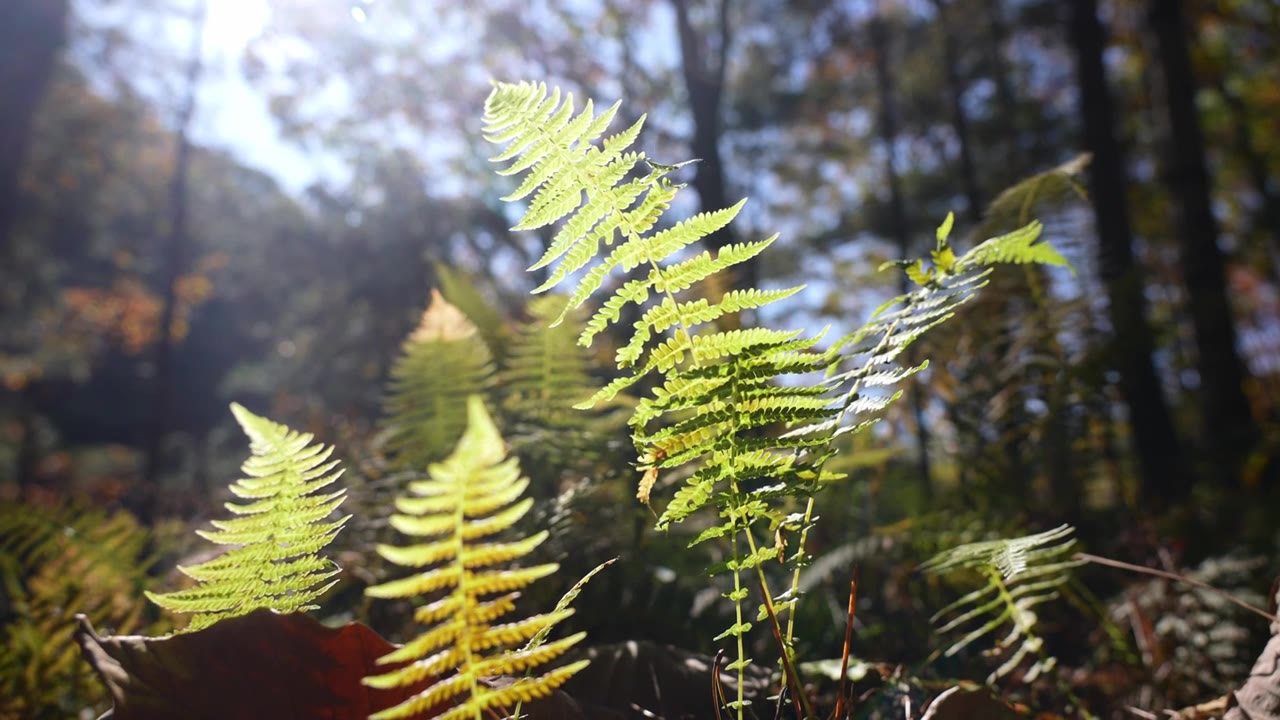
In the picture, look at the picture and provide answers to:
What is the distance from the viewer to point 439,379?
1748mm

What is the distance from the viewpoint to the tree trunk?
5.84 metres

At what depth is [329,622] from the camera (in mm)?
1617

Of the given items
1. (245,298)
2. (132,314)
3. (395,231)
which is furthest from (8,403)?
(395,231)

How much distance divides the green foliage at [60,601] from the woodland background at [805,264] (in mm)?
81

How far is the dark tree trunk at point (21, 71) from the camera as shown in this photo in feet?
20.9

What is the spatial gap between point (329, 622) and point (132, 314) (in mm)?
23419

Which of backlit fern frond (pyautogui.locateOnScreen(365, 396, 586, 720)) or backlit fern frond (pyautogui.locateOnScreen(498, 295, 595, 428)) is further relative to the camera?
backlit fern frond (pyautogui.locateOnScreen(498, 295, 595, 428))

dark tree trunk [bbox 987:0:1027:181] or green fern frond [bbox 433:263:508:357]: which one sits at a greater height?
dark tree trunk [bbox 987:0:1027:181]

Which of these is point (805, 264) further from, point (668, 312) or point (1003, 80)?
point (668, 312)

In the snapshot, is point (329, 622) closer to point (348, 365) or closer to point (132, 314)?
point (348, 365)

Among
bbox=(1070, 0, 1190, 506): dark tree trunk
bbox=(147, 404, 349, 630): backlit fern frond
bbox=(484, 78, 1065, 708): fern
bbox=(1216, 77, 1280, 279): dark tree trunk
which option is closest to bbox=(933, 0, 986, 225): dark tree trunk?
bbox=(1216, 77, 1280, 279): dark tree trunk

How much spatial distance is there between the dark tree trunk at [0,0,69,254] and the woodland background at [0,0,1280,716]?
29mm

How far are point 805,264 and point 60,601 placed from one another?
56.8 ft

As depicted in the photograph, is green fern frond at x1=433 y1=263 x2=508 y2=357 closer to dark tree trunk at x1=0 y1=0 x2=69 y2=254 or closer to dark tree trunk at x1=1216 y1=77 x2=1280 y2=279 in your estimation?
dark tree trunk at x1=0 y1=0 x2=69 y2=254
